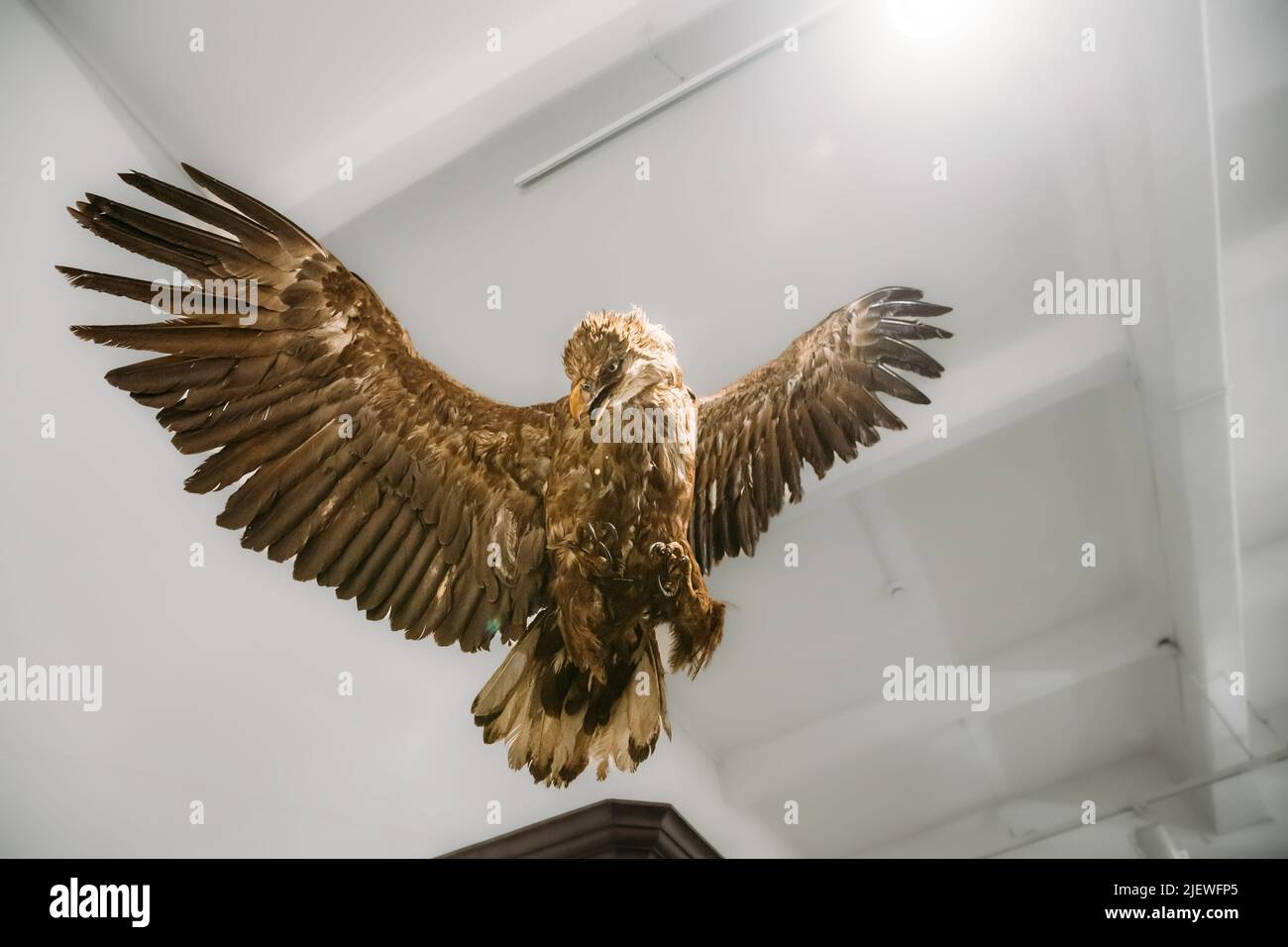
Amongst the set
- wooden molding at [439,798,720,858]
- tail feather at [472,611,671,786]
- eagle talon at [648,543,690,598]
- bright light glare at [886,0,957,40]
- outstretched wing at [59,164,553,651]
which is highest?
bright light glare at [886,0,957,40]

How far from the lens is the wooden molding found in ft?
5.39

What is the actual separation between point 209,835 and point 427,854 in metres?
0.46

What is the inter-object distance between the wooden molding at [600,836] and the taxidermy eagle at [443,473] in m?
0.10

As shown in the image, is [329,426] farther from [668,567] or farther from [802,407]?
[802,407]

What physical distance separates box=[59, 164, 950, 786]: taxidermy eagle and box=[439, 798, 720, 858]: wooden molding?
10 cm

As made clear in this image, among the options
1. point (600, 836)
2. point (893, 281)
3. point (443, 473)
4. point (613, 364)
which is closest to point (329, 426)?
point (443, 473)

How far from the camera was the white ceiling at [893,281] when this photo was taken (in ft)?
7.00

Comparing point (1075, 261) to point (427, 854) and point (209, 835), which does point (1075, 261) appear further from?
point (209, 835)

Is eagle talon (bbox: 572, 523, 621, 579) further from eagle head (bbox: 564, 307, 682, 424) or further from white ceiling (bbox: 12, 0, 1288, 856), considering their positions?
white ceiling (bbox: 12, 0, 1288, 856)

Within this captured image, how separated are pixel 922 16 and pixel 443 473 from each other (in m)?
1.47

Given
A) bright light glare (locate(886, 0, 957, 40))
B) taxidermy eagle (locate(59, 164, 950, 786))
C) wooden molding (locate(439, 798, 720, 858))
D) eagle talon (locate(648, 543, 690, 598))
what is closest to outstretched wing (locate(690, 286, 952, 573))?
taxidermy eagle (locate(59, 164, 950, 786))

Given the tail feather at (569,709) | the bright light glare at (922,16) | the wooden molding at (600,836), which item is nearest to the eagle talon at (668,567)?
the tail feather at (569,709)

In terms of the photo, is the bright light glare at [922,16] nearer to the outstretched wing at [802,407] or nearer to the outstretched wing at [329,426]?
the outstretched wing at [802,407]
